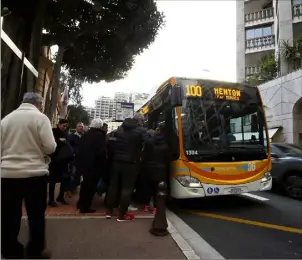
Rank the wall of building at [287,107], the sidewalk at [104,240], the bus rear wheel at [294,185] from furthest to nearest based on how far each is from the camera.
Result: the wall of building at [287,107], the bus rear wheel at [294,185], the sidewalk at [104,240]

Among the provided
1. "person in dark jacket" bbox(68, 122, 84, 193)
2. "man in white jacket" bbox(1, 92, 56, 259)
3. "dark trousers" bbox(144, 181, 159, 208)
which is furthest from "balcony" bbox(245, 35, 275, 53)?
"man in white jacket" bbox(1, 92, 56, 259)

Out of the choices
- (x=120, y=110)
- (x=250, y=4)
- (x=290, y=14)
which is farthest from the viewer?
(x=250, y=4)

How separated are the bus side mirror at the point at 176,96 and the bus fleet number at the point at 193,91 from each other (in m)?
0.29

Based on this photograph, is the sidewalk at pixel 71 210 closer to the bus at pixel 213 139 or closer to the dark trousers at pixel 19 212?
the bus at pixel 213 139

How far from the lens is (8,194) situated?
11.3 ft

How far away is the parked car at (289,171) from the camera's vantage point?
8656 millimetres

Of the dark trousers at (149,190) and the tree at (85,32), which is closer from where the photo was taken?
the dark trousers at (149,190)

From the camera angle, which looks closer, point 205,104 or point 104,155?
point 104,155

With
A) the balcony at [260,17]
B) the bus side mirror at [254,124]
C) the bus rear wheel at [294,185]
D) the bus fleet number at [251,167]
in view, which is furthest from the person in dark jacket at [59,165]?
the balcony at [260,17]

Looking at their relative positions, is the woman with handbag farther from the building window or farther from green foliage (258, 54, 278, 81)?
the building window

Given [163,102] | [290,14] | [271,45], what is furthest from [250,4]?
[163,102]

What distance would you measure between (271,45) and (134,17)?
21.5m

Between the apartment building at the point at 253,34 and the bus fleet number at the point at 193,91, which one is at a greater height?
the apartment building at the point at 253,34

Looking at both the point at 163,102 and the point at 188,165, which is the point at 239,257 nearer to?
the point at 188,165
